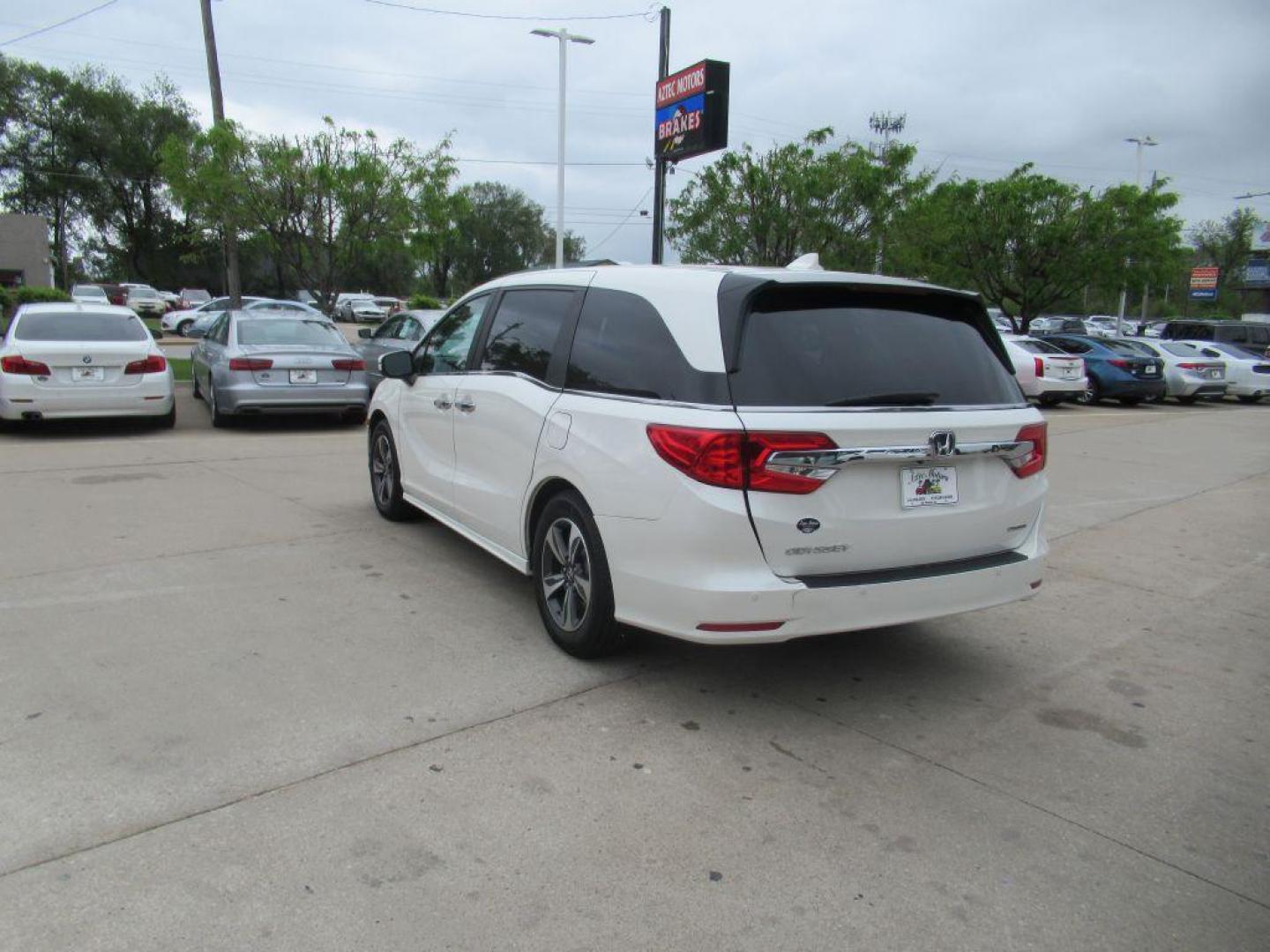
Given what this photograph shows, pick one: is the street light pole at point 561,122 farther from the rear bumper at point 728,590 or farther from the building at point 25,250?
Answer: the building at point 25,250

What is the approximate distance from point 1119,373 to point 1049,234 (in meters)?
7.56

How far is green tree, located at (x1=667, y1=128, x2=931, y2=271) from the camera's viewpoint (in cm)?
2339

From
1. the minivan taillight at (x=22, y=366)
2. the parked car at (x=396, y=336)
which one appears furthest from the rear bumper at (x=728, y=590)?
the parked car at (x=396, y=336)

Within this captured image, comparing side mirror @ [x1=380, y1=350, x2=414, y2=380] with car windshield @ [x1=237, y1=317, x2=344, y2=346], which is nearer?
side mirror @ [x1=380, y1=350, x2=414, y2=380]

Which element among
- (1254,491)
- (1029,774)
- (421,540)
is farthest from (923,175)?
(1029,774)

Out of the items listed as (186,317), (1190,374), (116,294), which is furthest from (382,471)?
(116,294)

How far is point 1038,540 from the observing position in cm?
431

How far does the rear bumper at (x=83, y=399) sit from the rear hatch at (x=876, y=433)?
356 inches

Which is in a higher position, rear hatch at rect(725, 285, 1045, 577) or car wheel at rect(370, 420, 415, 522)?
rear hatch at rect(725, 285, 1045, 577)

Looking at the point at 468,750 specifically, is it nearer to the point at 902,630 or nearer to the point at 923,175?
the point at 902,630

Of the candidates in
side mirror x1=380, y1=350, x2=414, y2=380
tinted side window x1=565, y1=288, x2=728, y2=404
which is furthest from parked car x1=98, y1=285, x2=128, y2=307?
tinted side window x1=565, y1=288, x2=728, y2=404

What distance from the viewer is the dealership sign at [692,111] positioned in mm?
17812

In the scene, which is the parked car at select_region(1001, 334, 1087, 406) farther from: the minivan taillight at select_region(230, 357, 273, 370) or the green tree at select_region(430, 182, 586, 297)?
the green tree at select_region(430, 182, 586, 297)

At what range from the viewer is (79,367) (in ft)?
33.6
